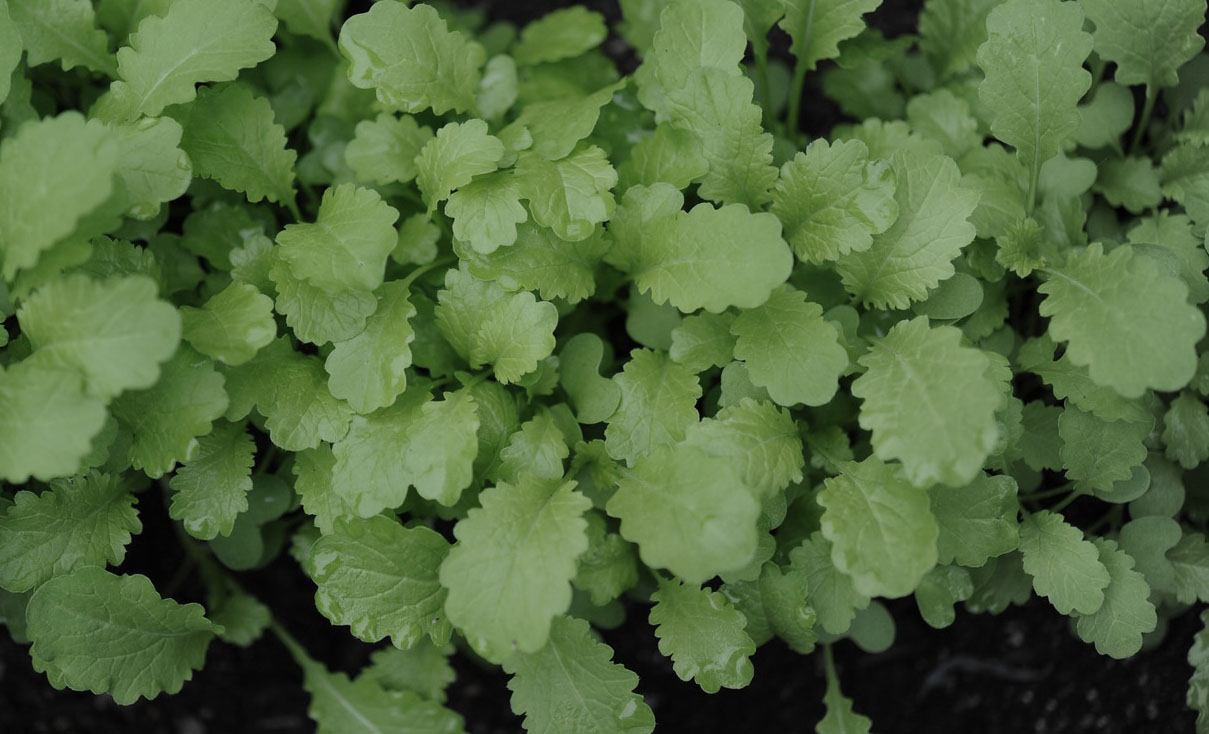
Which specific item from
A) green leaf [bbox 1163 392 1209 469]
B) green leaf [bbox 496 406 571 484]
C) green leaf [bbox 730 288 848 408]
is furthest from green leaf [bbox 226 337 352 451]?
green leaf [bbox 1163 392 1209 469]

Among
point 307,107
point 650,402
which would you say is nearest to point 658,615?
point 650,402

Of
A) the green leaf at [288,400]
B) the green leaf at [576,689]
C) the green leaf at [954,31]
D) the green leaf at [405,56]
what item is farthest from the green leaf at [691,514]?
the green leaf at [954,31]

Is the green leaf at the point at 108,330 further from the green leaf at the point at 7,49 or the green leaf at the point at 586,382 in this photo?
the green leaf at the point at 586,382

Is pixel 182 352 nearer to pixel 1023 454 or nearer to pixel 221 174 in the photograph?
pixel 221 174

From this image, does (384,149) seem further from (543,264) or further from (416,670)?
(416,670)

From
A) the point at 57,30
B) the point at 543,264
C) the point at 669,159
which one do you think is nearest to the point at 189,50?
the point at 57,30

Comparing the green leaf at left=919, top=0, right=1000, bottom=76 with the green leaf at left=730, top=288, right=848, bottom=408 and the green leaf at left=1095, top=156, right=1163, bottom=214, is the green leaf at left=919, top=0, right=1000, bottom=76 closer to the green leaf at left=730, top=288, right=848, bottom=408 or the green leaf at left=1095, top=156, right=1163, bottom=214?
the green leaf at left=1095, top=156, right=1163, bottom=214

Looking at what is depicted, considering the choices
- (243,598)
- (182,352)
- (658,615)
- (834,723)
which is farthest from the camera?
(243,598)
